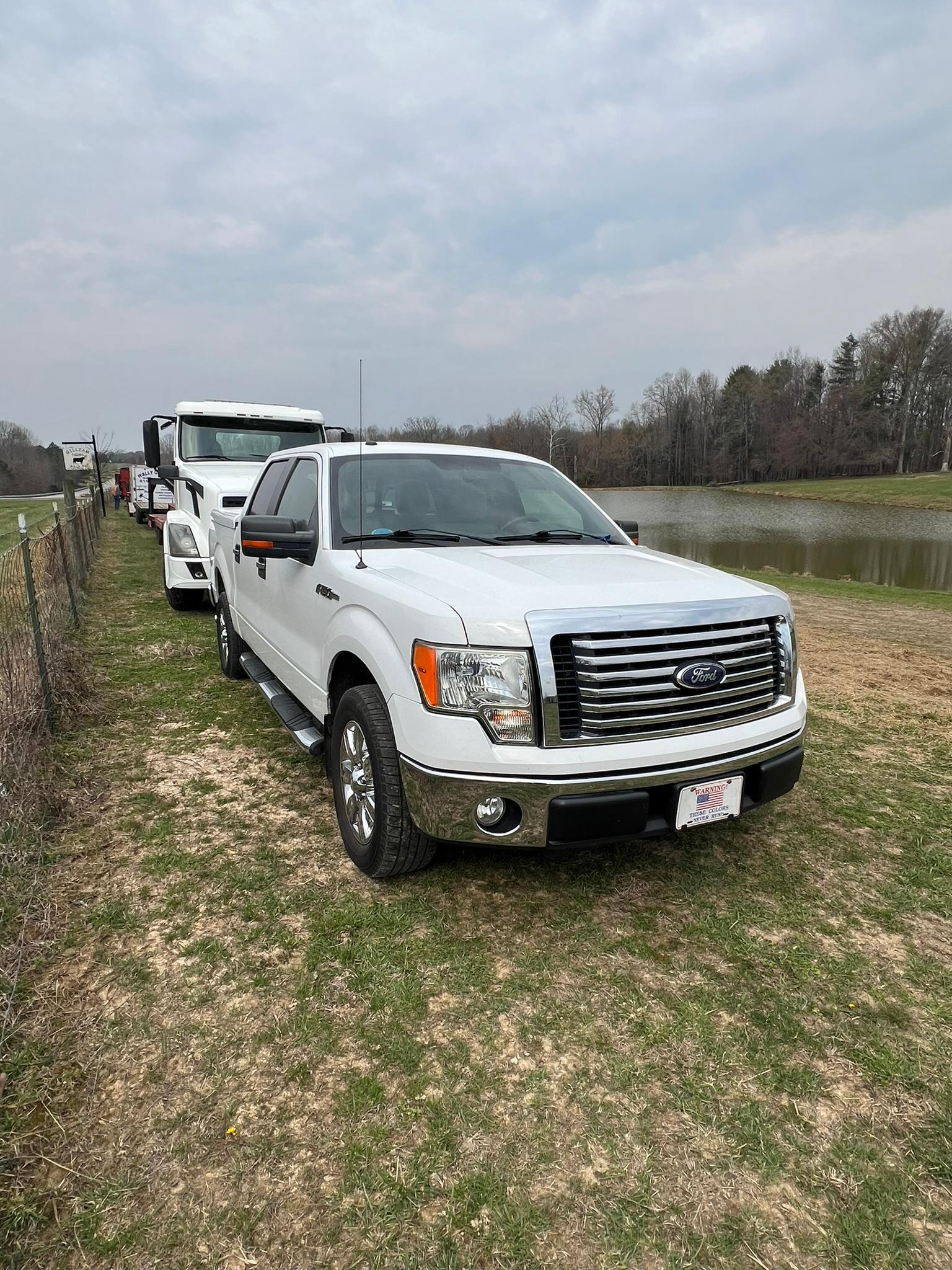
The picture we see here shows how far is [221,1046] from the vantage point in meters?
2.28

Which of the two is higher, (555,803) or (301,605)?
(301,605)

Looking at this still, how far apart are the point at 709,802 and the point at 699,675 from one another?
52 centimetres

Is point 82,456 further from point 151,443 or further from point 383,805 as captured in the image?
point 383,805

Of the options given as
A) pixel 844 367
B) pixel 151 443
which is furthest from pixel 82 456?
pixel 844 367

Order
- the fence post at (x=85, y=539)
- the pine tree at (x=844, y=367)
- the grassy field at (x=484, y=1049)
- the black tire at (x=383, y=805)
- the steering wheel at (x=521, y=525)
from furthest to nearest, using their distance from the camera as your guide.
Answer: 1. the pine tree at (x=844, y=367)
2. the fence post at (x=85, y=539)
3. the steering wheel at (x=521, y=525)
4. the black tire at (x=383, y=805)
5. the grassy field at (x=484, y=1049)

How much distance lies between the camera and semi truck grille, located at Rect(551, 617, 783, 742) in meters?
2.58

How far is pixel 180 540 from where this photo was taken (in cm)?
891

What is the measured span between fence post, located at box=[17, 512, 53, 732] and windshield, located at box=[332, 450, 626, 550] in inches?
89.5

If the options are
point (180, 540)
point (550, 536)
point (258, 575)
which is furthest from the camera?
point (180, 540)

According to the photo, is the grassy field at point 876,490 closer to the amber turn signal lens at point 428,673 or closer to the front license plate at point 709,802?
the front license plate at point 709,802

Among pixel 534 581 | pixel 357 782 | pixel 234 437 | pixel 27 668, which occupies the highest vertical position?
pixel 234 437

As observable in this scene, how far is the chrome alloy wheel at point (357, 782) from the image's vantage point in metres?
3.14

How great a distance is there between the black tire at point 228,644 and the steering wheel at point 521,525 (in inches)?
113

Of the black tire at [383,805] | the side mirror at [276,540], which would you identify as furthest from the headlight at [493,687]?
the side mirror at [276,540]
